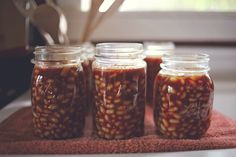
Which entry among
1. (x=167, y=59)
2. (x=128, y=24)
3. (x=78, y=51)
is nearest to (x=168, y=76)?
(x=167, y=59)

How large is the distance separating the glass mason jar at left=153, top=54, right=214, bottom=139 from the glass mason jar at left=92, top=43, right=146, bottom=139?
33mm

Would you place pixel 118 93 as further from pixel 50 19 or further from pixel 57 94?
pixel 50 19

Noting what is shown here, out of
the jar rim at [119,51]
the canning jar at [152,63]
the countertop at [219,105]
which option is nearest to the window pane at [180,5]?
the countertop at [219,105]

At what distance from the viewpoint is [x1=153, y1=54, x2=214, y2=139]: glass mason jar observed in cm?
50

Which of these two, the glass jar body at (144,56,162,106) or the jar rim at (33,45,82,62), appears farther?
the glass jar body at (144,56,162,106)

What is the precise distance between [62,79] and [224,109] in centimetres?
35

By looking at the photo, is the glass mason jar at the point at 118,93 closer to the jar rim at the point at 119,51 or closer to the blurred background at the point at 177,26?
the jar rim at the point at 119,51

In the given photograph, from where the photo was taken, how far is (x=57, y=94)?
511 mm

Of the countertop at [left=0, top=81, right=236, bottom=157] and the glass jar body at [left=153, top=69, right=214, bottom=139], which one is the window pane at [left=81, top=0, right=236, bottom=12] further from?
the glass jar body at [left=153, top=69, right=214, bottom=139]

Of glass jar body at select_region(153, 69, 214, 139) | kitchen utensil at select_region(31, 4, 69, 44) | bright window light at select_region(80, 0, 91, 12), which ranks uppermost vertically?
bright window light at select_region(80, 0, 91, 12)

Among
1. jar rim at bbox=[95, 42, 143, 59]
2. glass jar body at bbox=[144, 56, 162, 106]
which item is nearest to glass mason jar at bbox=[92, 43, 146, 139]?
jar rim at bbox=[95, 42, 143, 59]

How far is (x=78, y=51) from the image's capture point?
0.55 metres

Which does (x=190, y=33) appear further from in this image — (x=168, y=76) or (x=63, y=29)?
(x=168, y=76)

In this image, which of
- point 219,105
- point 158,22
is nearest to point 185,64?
point 219,105
